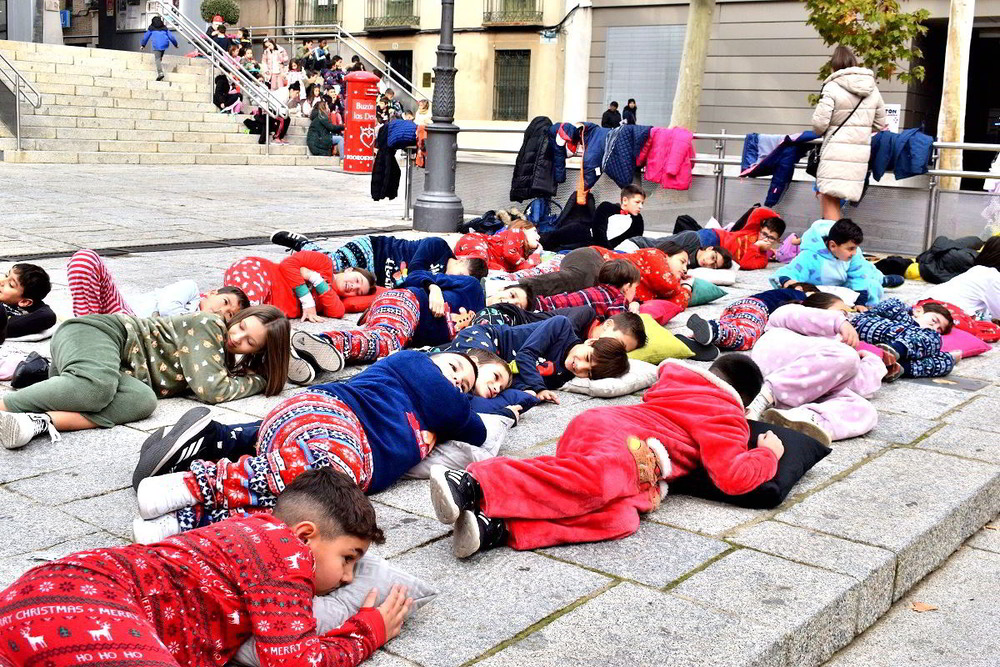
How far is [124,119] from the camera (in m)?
22.4

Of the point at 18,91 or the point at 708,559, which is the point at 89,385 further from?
the point at 18,91

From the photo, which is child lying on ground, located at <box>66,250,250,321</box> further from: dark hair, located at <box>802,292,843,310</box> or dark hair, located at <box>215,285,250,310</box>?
dark hair, located at <box>802,292,843,310</box>

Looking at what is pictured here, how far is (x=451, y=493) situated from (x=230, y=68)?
79.5 feet

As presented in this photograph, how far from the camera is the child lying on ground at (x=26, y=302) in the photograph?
6.06m

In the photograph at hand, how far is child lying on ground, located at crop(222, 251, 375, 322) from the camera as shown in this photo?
672cm

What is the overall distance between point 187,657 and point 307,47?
29560 millimetres

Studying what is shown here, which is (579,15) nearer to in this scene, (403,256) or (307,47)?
(307,47)

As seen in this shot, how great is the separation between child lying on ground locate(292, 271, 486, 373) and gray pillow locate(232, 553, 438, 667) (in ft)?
8.78

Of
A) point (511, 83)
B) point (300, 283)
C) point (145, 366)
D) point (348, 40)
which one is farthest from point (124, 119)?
point (145, 366)

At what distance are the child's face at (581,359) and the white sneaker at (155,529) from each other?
9.12ft

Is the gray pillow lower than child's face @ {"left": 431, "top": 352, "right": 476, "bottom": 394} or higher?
lower

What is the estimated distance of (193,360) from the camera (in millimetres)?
5059

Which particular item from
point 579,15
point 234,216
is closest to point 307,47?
point 579,15

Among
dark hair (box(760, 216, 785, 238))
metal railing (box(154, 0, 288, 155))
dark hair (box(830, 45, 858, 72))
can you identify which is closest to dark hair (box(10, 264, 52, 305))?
dark hair (box(760, 216, 785, 238))
